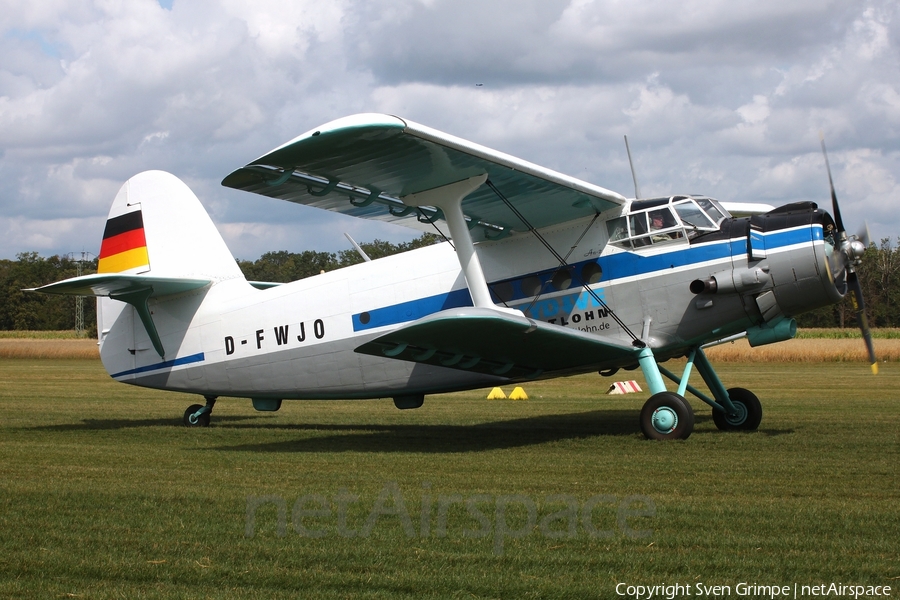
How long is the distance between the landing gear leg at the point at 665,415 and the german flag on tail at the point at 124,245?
874 centimetres

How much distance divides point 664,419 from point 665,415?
49 mm

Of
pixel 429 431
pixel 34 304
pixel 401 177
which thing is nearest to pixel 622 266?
pixel 401 177

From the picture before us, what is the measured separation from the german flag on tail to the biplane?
80 cm

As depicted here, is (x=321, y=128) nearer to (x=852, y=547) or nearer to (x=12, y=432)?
(x=852, y=547)

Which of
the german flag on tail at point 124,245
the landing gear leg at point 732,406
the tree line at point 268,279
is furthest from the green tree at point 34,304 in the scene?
the landing gear leg at point 732,406

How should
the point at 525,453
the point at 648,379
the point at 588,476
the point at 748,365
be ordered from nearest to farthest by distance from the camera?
1. the point at 588,476
2. the point at 525,453
3. the point at 648,379
4. the point at 748,365

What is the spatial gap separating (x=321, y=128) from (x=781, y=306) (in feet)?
19.4

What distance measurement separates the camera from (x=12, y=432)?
13031 mm

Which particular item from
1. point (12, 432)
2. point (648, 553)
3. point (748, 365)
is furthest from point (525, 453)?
point (748, 365)

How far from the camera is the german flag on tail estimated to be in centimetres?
1456

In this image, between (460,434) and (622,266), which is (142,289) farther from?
(622,266)

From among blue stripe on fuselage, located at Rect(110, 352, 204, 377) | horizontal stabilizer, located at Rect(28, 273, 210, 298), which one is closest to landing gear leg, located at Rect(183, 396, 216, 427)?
blue stripe on fuselage, located at Rect(110, 352, 204, 377)

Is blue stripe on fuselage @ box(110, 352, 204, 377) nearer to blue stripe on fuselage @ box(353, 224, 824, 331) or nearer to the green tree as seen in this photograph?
blue stripe on fuselage @ box(353, 224, 824, 331)

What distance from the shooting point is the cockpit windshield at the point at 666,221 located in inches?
423
